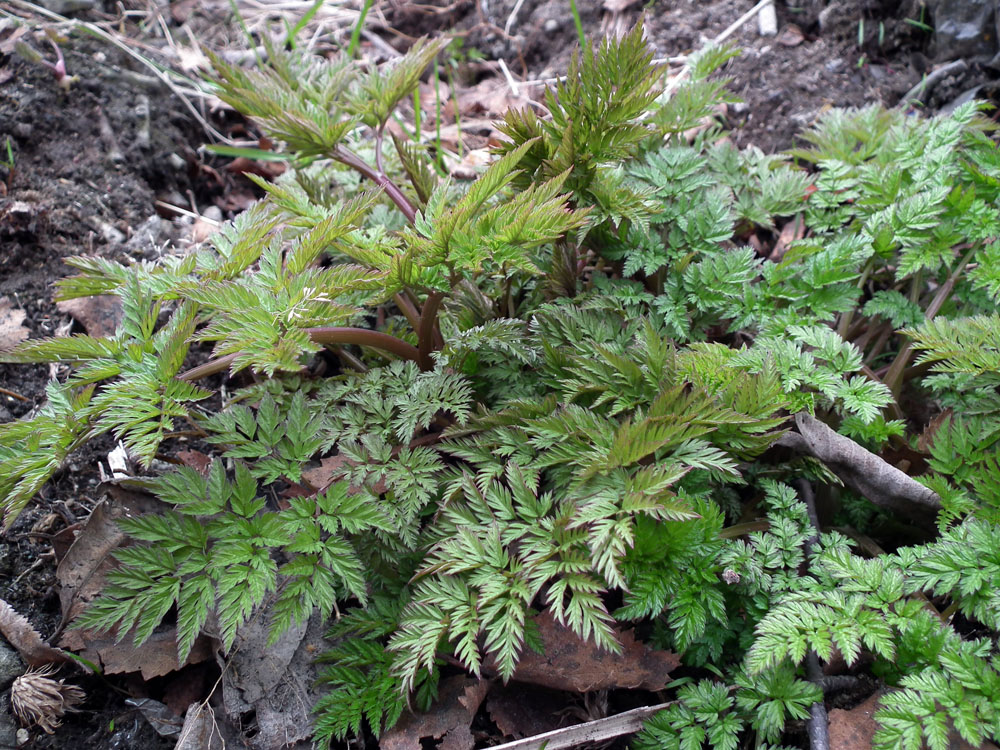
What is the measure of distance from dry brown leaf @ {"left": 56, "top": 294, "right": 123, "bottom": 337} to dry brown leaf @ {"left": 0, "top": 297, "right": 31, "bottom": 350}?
142 mm

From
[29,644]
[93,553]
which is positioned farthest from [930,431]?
[29,644]

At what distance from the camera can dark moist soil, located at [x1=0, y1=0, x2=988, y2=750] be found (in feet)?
7.12

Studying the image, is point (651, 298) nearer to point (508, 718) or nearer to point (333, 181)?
point (508, 718)

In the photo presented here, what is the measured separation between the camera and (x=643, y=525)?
1.74 meters

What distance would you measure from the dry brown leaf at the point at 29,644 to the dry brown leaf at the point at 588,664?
1334mm

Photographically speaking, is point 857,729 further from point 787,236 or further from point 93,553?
point 93,553

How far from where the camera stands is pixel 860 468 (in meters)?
1.99

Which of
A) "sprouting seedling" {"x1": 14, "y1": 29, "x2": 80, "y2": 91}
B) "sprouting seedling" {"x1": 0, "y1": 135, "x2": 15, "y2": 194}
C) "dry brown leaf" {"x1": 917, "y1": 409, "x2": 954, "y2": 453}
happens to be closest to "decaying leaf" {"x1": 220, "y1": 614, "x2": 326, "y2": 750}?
"dry brown leaf" {"x1": 917, "y1": 409, "x2": 954, "y2": 453}

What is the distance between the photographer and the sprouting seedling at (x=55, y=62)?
3.07m

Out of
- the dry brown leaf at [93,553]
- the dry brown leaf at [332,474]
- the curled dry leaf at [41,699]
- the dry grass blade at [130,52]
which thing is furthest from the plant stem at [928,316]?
the dry grass blade at [130,52]

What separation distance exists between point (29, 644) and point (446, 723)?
1222 mm

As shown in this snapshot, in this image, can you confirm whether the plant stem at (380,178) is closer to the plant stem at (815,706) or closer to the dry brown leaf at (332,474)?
the dry brown leaf at (332,474)

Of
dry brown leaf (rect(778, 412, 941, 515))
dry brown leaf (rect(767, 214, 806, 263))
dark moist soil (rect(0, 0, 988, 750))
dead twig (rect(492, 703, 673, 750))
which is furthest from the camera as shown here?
dry brown leaf (rect(767, 214, 806, 263))

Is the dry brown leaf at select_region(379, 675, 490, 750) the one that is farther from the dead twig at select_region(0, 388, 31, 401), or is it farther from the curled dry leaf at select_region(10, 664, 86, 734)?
the dead twig at select_region(0, 388, 31, 401)
